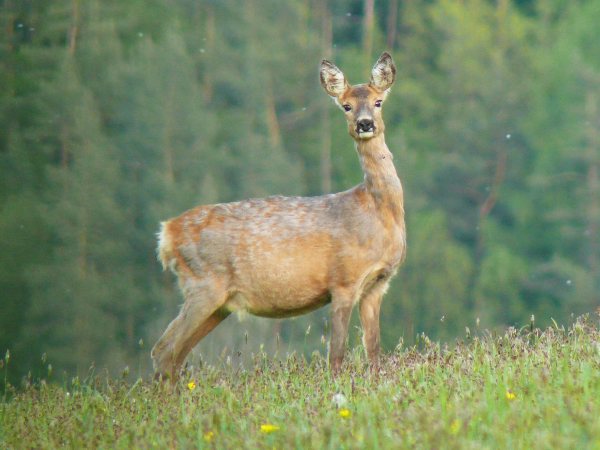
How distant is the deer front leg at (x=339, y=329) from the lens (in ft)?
30.4

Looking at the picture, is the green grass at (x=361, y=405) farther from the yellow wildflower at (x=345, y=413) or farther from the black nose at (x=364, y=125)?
the black nose at (x=364, y=125)

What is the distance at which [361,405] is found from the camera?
23.0 ft

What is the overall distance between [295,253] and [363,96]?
118 centimetres

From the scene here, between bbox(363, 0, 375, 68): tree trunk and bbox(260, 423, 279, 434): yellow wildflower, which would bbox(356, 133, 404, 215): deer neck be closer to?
bbox(260, 423, 279, 434): yellow wildflower

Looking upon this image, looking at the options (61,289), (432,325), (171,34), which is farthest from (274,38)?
(61,289)

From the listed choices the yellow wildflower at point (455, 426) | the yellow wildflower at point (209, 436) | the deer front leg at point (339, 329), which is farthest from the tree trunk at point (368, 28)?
the yellow wildflower at point (455, 426)

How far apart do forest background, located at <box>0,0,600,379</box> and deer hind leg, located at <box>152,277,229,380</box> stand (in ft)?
72.6

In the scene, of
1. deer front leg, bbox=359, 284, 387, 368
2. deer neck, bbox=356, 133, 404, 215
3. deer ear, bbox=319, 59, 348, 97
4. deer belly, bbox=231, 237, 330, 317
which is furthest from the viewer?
deer ear, bbox=319, 59, 348, 97

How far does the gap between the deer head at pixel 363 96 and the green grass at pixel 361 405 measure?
161 centimetres

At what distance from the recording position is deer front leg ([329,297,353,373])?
9258 mm

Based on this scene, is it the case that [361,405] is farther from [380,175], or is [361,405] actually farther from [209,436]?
[380,175]

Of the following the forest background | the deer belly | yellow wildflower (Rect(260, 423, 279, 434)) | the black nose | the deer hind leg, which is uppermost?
the black nose

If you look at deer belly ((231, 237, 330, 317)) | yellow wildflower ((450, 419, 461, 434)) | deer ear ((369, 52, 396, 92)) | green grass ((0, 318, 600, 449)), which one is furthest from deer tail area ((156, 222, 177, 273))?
yellow wildflower ((450, 419, 461, 434))

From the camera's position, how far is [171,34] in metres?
50.4
